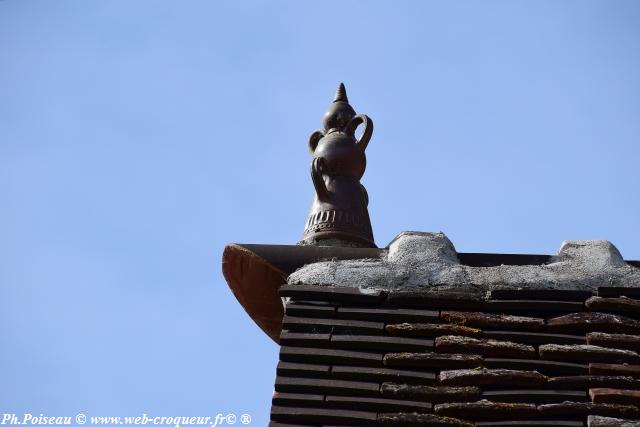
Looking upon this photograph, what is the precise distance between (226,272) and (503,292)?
1.12 meters

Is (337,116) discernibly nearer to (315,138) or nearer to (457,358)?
(315,138)

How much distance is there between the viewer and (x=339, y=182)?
17.2 feet

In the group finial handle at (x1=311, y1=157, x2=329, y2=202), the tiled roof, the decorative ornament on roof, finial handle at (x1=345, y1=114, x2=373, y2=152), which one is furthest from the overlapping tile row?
finial handle at (x1=345, y1=114, x2=373, y2=152)

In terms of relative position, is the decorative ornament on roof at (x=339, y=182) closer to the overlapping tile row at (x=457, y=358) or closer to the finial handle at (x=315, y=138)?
the finial handle at (x=315, y=138)

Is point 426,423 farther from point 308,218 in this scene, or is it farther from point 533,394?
point 308,218

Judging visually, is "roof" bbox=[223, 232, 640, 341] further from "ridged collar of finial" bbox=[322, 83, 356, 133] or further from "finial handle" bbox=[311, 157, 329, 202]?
"ridged collar of finial" bbox=[322, 83, 356, 133]

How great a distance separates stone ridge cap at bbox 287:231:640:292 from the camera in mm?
3842

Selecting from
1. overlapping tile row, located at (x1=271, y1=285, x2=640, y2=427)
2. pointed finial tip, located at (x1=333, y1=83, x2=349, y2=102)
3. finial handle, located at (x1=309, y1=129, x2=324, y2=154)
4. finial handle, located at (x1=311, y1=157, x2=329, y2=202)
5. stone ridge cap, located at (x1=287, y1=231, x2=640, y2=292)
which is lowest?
overlapping tile row, located at (x1=271, y1=285, x2=640, y2=427)

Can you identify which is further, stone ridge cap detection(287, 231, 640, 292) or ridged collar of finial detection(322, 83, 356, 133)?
ridged collar of finial detection(322, 83, 356, 133)

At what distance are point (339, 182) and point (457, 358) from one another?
6.21 feet

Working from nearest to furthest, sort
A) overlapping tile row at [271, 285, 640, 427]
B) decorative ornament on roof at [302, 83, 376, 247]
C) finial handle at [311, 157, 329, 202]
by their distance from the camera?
overlapping tile row at [271, 285, 640, 427], decorative ornament on roof at [302, 83, 376, 247], finial handle at [311, 157, 329, 202]

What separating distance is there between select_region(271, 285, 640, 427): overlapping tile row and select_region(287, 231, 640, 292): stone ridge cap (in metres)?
0.07

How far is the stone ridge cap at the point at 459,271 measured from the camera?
3.84m

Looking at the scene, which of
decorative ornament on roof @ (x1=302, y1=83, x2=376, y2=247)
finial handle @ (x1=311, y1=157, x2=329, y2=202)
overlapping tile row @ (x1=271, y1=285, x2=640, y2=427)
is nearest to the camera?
overlapping tile row @ (x1=271, y1=285, x2=640, y2=427)
